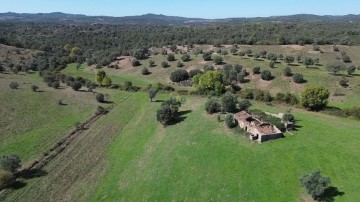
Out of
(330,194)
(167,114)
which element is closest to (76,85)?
(167,114)

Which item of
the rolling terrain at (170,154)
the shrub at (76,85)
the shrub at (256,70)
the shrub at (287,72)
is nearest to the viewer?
the rolling terrain at (170,154)

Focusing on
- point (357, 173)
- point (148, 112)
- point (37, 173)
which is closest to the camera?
point (357, 173)

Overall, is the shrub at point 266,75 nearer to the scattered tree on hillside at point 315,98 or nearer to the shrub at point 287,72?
A: the shrub at point 287,72

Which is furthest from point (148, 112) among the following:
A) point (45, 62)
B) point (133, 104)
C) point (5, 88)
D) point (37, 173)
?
point (45, 62)

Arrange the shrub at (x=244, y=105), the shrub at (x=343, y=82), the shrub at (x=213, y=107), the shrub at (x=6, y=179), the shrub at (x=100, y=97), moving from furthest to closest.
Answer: the shrub at (x=343, y=82), the shrub at (x=100, y=97), the shrub at (x=244, y=105), the shrub at (x=213, y=107), the shrub at (x=6, y=179)

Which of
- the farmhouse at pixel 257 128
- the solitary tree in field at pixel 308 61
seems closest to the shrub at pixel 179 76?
the solitary tree in field at pixel 308 61

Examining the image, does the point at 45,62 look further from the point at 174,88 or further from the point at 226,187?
the point at 226,187
